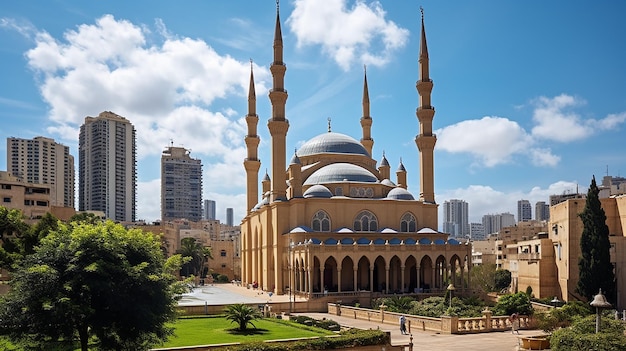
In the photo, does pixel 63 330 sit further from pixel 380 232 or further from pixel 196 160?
pixel 196 160

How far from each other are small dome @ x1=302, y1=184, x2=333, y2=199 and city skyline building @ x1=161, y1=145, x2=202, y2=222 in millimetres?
103873

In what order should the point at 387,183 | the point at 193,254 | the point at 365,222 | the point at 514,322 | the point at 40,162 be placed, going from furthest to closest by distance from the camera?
the point at 40,162, the point at 193,254, the point at 387,183, the point at 365,222, the point at 514,322

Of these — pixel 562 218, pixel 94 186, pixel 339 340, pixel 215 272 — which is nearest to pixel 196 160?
pixel 94 186

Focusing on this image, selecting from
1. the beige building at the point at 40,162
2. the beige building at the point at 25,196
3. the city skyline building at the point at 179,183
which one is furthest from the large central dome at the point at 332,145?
the city skyline building at the point at 179,183

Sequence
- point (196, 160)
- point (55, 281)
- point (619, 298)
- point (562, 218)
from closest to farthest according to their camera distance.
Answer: point (55, 281)
point (619, 298)
point (562, 218)
point (196, 160)

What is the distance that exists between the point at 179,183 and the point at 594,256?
408 ft

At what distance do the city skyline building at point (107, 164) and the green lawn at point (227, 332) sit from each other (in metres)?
90.7

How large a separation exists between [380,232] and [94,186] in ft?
275

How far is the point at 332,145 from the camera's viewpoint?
2286 inches

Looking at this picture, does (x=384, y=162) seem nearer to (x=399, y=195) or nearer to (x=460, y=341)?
(x=399, y=195)

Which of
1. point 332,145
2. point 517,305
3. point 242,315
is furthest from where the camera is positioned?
point 332,145

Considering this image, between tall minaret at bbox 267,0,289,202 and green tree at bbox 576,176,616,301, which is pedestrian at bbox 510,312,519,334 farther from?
tall minaret at bbox 267,0,289,202

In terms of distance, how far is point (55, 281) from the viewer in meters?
16.2

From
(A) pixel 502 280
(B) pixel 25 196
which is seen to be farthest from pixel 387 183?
(B) pixel 25 196
